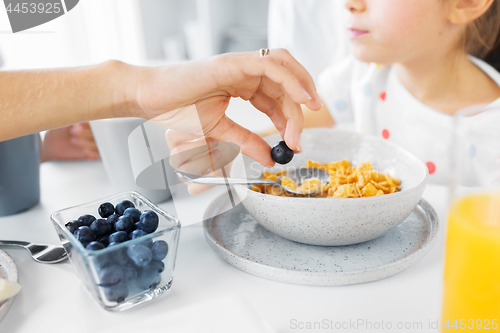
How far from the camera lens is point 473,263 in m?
0.37

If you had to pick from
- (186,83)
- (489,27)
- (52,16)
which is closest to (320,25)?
(489,27)

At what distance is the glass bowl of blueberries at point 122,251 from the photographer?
1.49 feet

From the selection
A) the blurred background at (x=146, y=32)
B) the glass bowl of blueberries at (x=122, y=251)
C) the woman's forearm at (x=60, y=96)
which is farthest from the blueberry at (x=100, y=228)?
the blurred background at (x=146, y=32)

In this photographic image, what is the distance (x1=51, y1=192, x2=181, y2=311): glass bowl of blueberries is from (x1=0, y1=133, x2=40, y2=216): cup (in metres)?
0.29

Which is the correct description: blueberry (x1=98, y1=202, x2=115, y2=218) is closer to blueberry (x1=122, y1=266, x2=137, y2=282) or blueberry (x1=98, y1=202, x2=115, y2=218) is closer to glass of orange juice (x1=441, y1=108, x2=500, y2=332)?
blueberry (x1=122, y1=266, x2=137, y2=282)

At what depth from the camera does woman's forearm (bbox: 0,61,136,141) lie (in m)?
0.61

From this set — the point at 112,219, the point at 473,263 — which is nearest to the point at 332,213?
the point at 473,263

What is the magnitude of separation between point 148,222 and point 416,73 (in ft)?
3.49

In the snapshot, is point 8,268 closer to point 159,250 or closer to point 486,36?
point 159,250

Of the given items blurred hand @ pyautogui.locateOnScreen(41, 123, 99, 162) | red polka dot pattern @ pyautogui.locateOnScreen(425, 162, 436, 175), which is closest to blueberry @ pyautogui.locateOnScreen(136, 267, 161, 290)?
blurred hand @ pyautogui.locateOnScreen(41, 123, 99, 162)

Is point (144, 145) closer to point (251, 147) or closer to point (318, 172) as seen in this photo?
point (251, 147)

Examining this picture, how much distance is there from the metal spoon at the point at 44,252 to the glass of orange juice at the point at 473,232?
0.52 meters

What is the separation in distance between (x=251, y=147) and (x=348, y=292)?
289 mm

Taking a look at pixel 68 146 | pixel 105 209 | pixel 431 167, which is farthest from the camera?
pixel 431 167
